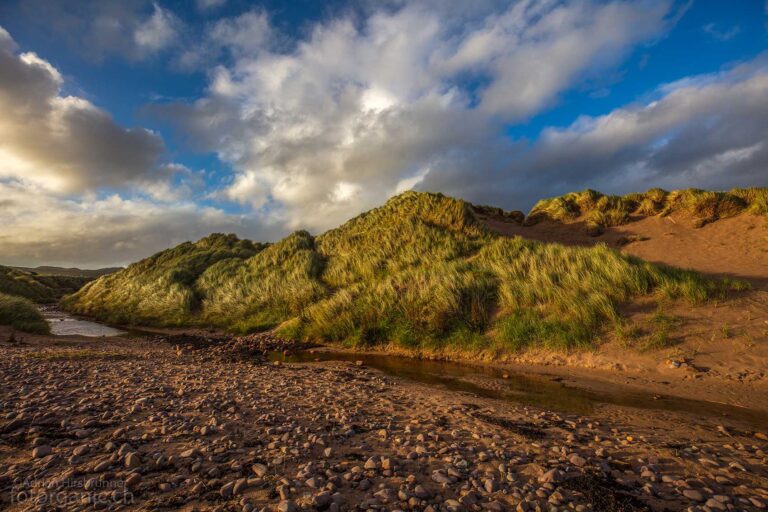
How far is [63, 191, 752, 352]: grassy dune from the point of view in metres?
9.67

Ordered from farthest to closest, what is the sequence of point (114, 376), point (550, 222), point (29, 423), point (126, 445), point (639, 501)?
point (550, 222)
point (114, 376)
point (29, 423)
point (126, 445)
point (639, 501)

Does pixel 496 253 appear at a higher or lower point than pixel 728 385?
higher

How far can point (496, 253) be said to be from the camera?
14.5 meters

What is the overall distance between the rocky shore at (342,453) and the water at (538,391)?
521 mm

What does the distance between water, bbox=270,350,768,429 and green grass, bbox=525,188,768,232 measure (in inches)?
608

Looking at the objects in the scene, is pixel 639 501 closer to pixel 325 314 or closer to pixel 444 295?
pixel 444 295

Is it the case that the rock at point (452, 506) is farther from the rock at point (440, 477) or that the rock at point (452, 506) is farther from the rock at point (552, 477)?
the rock at point (552, 477)

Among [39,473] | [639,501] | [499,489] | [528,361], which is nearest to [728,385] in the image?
[528,361]

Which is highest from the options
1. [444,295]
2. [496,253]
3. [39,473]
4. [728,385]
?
[496,253]

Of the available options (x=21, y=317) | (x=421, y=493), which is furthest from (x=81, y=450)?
(x=21, y=317)

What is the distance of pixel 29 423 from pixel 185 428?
187 cm

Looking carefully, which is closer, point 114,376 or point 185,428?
point 185,428

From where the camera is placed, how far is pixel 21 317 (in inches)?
578

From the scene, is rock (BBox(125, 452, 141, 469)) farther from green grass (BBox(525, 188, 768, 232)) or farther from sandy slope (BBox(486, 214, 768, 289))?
green grass (BBox(525, 188, 768, 232))
